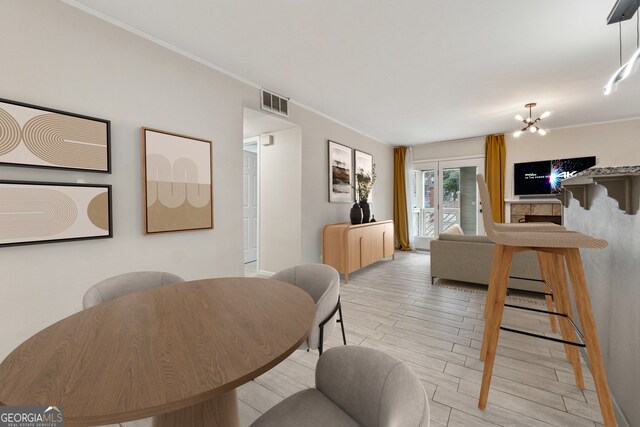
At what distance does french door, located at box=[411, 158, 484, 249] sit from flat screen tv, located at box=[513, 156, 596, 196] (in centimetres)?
71

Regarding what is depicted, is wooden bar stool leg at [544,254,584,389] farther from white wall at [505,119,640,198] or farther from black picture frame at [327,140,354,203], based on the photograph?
white wall at [505,119,640,198]

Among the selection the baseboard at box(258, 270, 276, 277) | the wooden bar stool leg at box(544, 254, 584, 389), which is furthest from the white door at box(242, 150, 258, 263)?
the wooden bar stool leg at box(544, 254, 584, 389)

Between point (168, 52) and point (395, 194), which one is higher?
point (168, 52)

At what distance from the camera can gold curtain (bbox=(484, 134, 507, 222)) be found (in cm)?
548

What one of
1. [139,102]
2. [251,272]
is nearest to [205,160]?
[139,102]

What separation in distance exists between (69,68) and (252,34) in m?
1.30

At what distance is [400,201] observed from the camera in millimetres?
6590

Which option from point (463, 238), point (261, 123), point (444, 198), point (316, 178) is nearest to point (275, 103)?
point (261, 123)

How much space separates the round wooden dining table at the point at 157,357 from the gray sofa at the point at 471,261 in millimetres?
3036

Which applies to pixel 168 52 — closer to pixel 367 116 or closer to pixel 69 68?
pixel 69 68

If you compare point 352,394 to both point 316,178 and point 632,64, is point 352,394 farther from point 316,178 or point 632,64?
point 316,178

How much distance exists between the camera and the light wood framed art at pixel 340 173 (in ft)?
14.5

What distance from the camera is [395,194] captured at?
6.68m

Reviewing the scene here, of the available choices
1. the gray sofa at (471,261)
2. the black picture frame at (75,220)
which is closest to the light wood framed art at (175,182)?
the black picture frame at (75,220)
